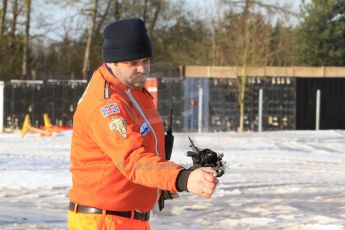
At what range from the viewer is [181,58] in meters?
39.7

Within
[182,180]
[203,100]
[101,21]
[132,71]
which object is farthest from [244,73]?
[182,180]

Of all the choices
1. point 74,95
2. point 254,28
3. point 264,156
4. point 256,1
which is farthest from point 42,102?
point 264,156

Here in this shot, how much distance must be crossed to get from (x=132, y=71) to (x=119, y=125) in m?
0.34

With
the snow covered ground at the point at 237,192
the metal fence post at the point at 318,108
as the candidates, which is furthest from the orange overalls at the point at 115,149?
the metal fence post at the point at 318,108

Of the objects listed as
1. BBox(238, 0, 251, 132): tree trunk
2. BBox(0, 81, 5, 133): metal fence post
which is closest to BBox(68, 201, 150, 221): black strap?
BBox(238, 0, 251, 132): tree trunk

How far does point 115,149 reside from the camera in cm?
321

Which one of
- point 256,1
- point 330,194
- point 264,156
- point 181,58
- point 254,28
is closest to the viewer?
point 330,194

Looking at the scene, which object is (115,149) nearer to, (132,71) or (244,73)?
(132,71)

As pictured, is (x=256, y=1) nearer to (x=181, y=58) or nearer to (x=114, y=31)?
(x=181, y=58)

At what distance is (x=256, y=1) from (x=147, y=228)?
111ft

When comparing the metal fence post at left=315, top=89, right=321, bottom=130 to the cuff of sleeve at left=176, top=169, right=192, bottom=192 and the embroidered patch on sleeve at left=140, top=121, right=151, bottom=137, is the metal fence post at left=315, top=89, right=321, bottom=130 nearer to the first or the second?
the embroidered patch on sleeve at left=140, top=121, right=151, bottom=137

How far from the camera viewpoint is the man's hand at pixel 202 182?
2924 mm

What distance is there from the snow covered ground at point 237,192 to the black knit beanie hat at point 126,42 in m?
0.50

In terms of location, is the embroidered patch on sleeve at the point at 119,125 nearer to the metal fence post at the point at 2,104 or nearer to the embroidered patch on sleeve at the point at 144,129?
the embroidered patch on sleeve at the point at 144,129
